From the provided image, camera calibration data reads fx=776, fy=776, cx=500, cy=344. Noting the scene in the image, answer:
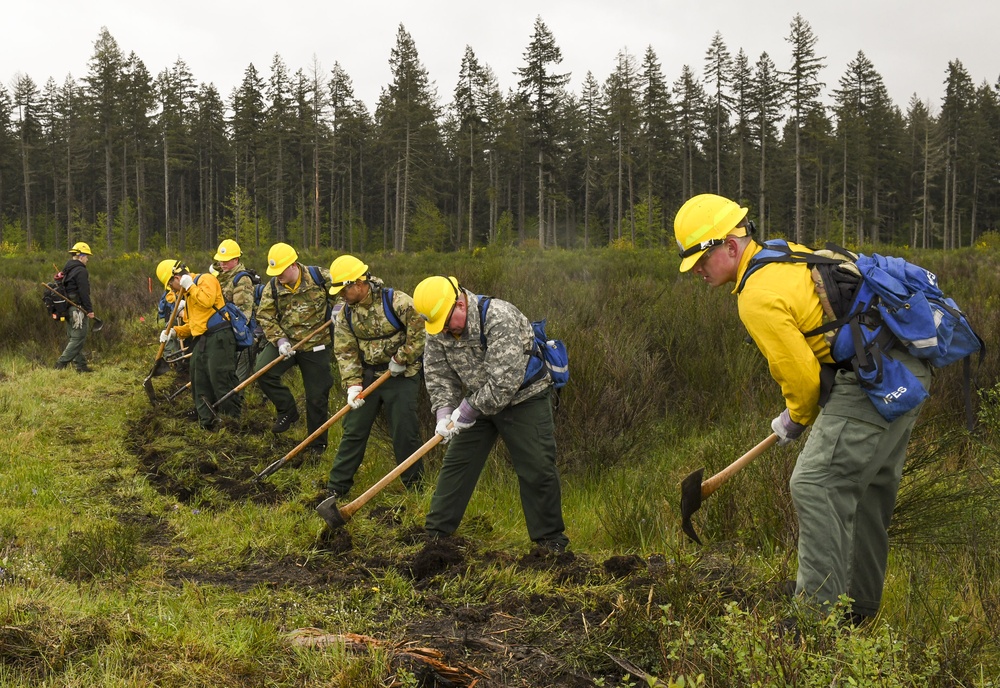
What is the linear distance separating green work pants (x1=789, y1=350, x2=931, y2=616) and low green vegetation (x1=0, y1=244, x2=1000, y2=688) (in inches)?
8.7

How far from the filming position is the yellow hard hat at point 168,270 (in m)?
9.04

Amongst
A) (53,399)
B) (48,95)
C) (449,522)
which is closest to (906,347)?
(449,522)

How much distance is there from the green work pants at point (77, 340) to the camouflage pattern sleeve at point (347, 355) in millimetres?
7313

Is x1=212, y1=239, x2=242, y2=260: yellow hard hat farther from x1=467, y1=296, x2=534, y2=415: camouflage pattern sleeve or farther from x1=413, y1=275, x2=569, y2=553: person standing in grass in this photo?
x1=467, y1=296, x2=534, y2=415: camouflage pattern sleeve

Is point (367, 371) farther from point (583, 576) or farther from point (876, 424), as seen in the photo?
point (876, 424)

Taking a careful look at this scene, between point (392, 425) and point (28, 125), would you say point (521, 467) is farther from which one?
point (28, 125)

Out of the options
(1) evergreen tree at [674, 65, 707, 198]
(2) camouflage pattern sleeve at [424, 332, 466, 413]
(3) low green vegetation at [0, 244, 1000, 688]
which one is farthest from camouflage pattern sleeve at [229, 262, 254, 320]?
(1) evergreen tree at [674, 65, 707, 198]

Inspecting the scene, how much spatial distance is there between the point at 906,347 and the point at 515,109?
44.9 meters

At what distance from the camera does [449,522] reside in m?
4.85

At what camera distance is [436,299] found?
14.7 feet

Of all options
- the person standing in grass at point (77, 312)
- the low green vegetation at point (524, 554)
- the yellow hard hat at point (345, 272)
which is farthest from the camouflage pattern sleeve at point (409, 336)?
the person standing in grass at point (77, 312)

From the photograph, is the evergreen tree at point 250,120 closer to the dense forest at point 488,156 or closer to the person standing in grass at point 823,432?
the dense forest at point 488,156

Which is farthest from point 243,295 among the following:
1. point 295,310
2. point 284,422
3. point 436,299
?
point 436,299

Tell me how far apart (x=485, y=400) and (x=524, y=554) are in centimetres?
97
